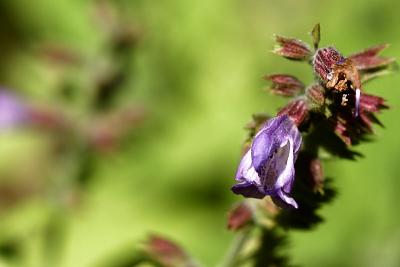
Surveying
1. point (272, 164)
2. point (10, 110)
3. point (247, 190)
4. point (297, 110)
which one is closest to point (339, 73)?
point (297, 110)

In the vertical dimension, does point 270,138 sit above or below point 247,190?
above

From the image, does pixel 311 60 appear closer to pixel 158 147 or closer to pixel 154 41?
pixel 158 147

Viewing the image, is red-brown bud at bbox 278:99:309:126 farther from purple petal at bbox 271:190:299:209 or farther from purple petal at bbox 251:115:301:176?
purple petal at bbox 271:190:299:209

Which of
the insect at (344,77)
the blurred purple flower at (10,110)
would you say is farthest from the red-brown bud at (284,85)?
the blurred purple flower at (10,110)

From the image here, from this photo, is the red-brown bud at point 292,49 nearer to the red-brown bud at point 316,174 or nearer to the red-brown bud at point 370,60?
the red-brown bud at point 370,60

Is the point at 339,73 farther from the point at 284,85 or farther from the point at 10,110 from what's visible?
the point at 10,110

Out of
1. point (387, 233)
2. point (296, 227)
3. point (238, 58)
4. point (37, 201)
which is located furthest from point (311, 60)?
point (238, 58)
